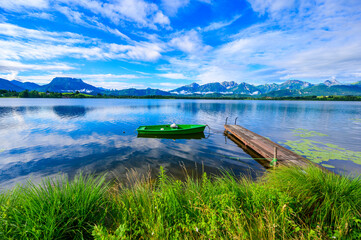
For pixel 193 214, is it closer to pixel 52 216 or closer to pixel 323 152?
pixel 52 216

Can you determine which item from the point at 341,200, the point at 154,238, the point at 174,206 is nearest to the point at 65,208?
the point at 154,238

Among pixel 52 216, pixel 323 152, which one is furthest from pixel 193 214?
pixel 323 152

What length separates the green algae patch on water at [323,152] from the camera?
1515cm

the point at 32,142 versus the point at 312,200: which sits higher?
the point at 312,200

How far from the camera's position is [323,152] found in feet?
55.7

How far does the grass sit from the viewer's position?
3260mm

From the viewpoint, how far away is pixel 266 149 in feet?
51.5

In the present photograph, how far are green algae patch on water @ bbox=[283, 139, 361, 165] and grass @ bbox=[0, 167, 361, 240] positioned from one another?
13.4 metres

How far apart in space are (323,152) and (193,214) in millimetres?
21234

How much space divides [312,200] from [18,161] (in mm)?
23923

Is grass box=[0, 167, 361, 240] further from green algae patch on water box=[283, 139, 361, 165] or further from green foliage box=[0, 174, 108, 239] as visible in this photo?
green algae patch on water box=[283, 139, 361, 165]

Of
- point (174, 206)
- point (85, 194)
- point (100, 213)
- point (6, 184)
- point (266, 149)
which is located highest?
point (85, 194)

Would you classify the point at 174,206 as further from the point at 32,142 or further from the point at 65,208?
the point at 32,142

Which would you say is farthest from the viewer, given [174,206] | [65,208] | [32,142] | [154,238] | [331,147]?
[32,142]
